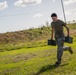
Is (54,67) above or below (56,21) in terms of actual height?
below

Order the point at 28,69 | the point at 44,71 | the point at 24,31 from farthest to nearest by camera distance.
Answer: the point at 24,31 < the point at 28,69 < the point at 44,71

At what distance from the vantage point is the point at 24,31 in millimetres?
39750

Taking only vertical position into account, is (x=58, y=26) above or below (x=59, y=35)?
above

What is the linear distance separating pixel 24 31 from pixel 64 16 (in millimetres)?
6801

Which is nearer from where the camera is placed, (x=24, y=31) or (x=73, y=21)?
(x=24, y=31)

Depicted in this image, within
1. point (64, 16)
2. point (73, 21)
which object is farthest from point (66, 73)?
point (73, 21)

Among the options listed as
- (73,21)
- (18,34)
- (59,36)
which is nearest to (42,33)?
(18,34)

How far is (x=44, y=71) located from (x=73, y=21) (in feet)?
142

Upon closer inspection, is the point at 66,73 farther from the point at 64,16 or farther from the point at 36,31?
the point at 36,31

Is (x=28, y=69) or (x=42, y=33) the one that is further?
(x=42, y=33)

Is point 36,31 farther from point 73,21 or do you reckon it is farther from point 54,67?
point 54,67

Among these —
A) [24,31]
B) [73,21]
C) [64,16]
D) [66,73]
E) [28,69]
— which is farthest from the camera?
[73,21]

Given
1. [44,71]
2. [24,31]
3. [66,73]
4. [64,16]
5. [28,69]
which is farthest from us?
[24,31]

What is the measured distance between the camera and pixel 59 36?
38.4 ft
